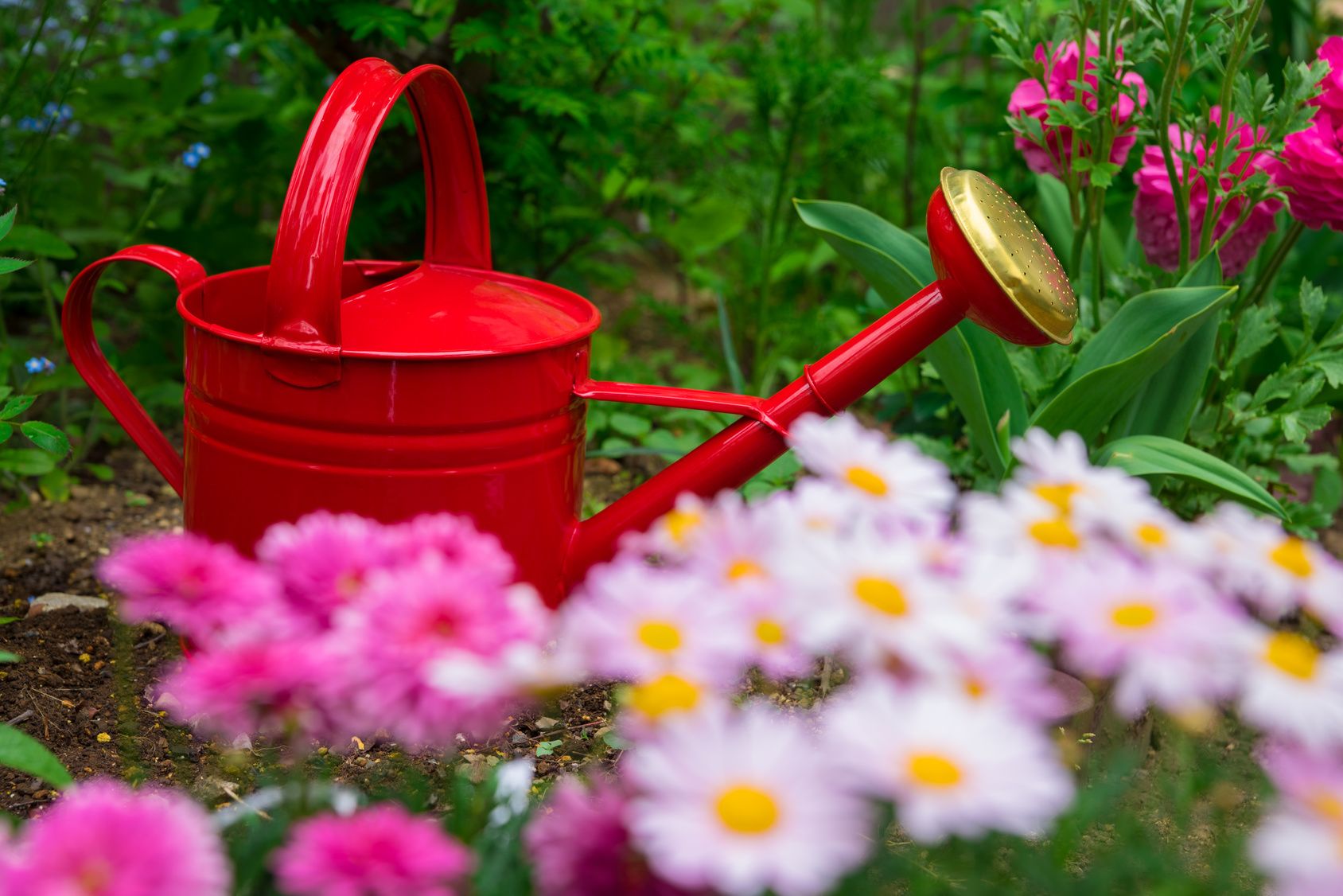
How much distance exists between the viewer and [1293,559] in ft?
1.98

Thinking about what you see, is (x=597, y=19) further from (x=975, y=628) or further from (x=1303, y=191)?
(x=975, y=628)

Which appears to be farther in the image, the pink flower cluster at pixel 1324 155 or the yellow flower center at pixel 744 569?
the pink flower cluster at pixel 1324 155

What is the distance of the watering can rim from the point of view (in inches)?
42.7

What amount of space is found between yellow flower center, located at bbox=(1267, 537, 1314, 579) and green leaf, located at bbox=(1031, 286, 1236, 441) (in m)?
0.68

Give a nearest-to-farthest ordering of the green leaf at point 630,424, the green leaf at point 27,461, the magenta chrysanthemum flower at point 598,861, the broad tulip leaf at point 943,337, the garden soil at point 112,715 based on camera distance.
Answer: the magenta chrysanthemum flower at point 598,861, the garden soil at point 112,715, the broad tulip leaf at point 943,337, the green leaf at point 27,461, the green leaf at point 630,424

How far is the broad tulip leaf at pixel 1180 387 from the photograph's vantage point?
1.41 metres

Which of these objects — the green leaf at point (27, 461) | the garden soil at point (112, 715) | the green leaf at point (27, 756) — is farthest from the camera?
the green leaf at point (27, 461)

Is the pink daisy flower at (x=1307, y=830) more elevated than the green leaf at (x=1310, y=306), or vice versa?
the pink daisy flower at (x=1307, y=830)

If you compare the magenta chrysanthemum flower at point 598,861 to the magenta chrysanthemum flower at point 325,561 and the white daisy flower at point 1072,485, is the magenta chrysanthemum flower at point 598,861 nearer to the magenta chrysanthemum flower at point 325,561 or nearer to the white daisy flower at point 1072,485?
the magenta chrysanthemum flower at point 325,561

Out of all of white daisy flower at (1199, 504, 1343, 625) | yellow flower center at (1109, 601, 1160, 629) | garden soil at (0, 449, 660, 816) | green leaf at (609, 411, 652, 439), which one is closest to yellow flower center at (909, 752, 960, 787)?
yellow flower center at (1109, 601, 1160, 629)

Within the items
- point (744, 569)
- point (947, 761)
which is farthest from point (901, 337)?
point (947, 761)

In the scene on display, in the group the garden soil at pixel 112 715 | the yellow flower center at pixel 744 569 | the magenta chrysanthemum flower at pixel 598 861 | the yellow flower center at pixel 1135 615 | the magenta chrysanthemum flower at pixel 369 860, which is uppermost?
the yellow flower center at pixel 1135 615

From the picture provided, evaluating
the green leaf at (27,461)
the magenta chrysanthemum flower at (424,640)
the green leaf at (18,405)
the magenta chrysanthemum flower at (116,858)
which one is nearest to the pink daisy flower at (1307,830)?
the magenta chrysanthemum flower at (424,640)

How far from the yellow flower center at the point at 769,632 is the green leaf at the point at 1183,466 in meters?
0.86
